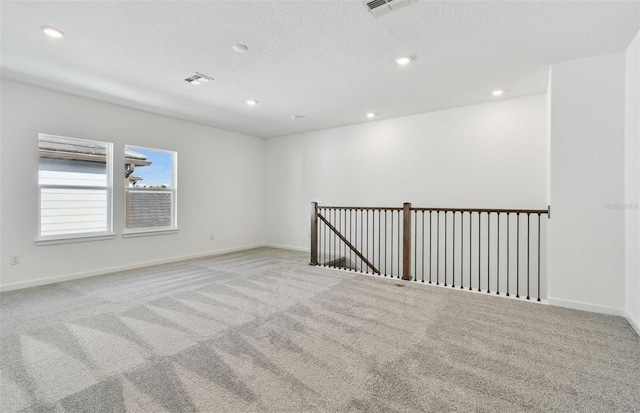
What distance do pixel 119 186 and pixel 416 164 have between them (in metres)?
5.13

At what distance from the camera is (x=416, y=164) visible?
206 inches

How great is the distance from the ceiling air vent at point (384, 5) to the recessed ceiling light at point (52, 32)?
9.03 ft

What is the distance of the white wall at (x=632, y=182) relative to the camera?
8.60 ft

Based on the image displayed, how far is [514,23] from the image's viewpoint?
97.9 inches

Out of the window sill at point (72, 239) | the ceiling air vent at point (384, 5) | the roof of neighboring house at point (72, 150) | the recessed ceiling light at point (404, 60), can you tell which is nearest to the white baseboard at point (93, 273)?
the window sill at point (72, 239)

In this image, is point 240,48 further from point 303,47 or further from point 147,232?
point 147,232

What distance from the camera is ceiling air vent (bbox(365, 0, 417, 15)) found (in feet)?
7.29

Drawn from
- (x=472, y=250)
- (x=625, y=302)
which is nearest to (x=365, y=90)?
(x=472, y=250)

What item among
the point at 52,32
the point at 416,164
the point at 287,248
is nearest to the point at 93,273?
the point at 52,32

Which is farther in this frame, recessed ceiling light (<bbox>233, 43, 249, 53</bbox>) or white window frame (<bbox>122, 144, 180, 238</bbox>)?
white window frame (<bbox>122, 144, 180, 238</bbox>)

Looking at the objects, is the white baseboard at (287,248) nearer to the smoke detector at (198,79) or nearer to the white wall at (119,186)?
the white wall at (119,186)

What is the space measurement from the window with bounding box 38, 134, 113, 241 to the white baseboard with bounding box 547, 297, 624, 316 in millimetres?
6249

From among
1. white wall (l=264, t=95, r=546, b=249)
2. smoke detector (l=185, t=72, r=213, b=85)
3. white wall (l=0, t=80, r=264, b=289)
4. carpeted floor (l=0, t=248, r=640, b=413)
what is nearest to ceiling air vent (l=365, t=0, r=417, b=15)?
smoke detector (l=185, t=72, r=213, b=85)

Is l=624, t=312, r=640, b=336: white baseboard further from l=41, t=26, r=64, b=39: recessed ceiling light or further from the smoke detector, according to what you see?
l=41, t=26, r=64, b=39: recessed ceiling light
